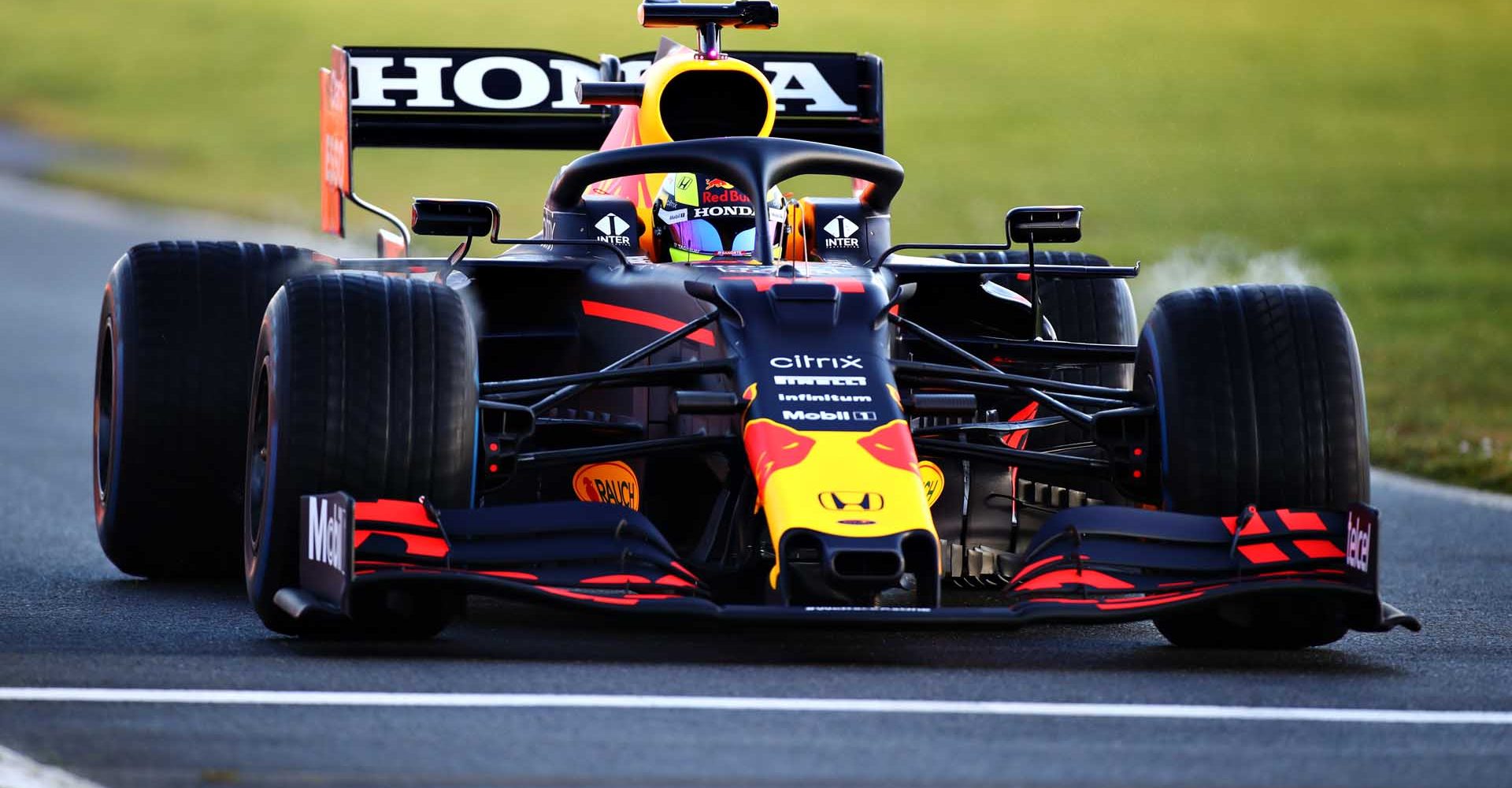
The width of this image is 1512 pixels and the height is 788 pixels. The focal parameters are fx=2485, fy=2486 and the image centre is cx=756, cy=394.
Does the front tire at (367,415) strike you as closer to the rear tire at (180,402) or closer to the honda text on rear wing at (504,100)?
the rear tire at (180,402)

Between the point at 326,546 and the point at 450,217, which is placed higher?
the point at 450,217

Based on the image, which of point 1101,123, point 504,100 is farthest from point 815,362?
point 1101,123

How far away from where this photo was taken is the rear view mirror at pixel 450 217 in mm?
8266

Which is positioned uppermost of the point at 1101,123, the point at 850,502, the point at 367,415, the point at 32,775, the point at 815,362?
the point at 1101,123

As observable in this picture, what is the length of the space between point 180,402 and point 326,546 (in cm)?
236

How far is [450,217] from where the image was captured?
27.3ft

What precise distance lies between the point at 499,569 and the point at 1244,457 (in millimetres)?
2370

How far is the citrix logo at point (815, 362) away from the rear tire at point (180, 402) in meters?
2.35

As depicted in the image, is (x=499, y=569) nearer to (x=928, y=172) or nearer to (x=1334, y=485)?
(x=1334, y=485)

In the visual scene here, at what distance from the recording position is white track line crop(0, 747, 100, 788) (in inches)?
206

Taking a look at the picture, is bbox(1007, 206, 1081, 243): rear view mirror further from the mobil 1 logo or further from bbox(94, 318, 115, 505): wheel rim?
bbox(94, 318, 115, 505): wheel rim

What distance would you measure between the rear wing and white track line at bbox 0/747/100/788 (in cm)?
641

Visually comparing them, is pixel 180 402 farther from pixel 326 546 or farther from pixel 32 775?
pixel 32 775

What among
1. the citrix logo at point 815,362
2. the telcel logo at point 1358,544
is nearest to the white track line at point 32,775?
the citrix logo at point 815,362
